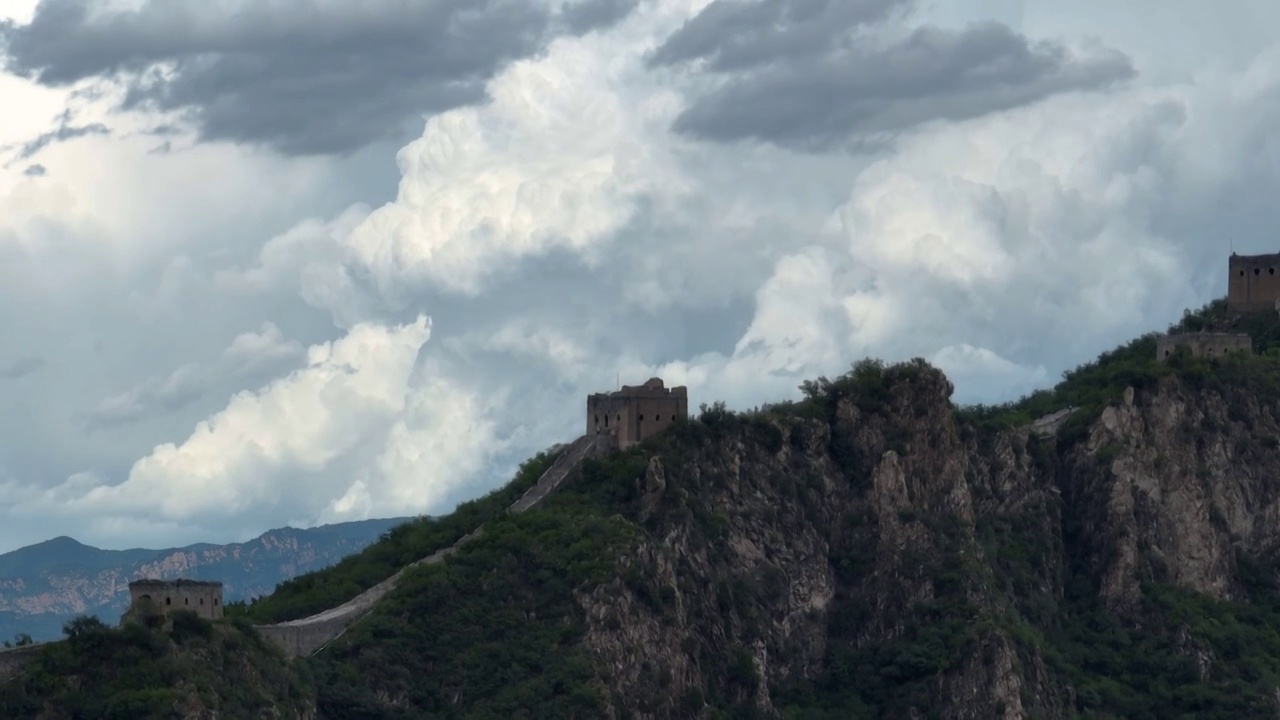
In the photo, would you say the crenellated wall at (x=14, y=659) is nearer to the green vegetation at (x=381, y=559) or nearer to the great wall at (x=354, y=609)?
the great wall at (x=354, y=609)

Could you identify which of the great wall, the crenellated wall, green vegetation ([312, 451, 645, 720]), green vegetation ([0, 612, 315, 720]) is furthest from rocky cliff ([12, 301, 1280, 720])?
the crenellated wall

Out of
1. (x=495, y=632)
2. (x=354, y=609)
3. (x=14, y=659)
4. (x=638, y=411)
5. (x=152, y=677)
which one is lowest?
(x=152, y=677)

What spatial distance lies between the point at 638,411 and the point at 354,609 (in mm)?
19097

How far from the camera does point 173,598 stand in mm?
165250

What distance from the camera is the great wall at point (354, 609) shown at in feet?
528

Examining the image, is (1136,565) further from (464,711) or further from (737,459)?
(464,711)

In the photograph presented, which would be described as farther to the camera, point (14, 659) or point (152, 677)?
point (14, 659)

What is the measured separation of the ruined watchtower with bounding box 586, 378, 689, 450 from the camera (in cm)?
18738

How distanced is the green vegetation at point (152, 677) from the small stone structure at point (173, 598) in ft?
4.05

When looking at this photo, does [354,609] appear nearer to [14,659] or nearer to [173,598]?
[173,598]

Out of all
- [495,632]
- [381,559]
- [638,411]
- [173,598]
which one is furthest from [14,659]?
[638,411]

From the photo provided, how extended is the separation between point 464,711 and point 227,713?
16.2 meters

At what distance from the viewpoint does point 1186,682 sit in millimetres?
193875

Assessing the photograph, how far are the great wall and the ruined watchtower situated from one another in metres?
0.63
